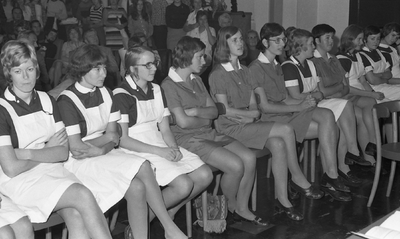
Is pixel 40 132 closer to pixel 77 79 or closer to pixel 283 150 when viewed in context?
pixel 77 79

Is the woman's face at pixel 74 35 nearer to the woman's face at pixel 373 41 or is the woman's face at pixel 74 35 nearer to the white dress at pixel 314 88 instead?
the white dress at pixel 314 88

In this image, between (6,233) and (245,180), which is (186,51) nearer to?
(245,180)

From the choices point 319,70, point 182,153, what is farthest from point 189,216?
point 319,70

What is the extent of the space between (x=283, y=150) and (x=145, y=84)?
102cm

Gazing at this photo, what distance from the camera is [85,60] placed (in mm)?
2729

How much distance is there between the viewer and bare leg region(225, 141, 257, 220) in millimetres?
3307

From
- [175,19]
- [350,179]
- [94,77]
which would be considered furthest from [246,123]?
[175,19]

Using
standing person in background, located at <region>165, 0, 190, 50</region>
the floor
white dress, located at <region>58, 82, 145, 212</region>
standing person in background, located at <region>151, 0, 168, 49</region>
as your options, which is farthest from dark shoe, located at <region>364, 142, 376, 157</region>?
standing person in background, located at <region>151, 0, 168, 49</region>

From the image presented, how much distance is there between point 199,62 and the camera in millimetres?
3361

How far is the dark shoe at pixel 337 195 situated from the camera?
3.78m

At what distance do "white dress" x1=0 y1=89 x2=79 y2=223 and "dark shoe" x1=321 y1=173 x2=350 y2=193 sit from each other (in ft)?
6.60

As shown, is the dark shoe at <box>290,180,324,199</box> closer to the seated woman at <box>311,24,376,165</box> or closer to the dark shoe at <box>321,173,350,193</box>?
the dark shoe at <box>321,173,350,193</box>

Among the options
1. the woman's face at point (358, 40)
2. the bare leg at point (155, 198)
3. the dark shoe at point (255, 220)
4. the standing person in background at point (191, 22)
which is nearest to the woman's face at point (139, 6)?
the standing person in background at point (191, 22)

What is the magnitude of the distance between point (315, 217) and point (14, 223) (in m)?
1.98
